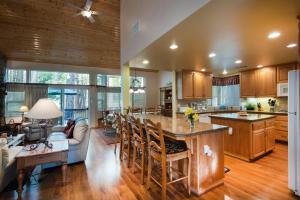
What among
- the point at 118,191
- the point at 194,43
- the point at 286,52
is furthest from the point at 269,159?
the point at 118,191

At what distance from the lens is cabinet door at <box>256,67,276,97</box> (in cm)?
501

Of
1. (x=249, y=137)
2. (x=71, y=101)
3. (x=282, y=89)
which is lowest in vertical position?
(x=249, y=137)

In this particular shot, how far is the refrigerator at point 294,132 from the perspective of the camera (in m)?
2.15

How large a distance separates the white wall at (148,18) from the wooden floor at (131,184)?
2.48 meters

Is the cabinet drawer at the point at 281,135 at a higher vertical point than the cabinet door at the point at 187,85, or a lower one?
lower

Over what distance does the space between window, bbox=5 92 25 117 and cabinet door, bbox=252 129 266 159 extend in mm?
8323

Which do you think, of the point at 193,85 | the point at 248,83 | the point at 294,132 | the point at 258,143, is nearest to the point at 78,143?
the point at 294,132

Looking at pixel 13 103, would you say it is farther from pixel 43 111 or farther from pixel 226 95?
pixel 226 95

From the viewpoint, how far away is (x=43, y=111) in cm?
249

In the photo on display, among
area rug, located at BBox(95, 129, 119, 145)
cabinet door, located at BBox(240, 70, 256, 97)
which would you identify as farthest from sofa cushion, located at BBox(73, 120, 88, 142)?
cabinet door, located at BBox(240, 70, 256, 97)

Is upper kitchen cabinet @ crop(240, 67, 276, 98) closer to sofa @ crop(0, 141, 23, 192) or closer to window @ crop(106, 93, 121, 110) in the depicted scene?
window @ crop(106, 93, 121, 110)

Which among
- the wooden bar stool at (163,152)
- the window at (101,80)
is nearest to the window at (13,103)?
the window at (101,80)

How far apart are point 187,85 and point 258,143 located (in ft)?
8.98

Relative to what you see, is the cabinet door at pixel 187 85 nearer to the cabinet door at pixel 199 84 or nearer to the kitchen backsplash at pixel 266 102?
the cabinet door at pixel 199 84
